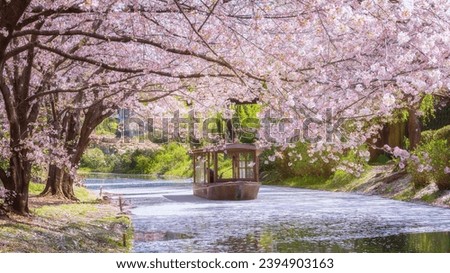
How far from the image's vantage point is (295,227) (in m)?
16.4

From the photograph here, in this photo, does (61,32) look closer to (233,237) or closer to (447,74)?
(447,74)

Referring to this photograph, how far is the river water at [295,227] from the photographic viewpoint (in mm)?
12633

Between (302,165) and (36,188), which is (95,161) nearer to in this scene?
(302,165)

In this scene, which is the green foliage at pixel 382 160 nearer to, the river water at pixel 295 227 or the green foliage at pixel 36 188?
the river water at pixel 295 227

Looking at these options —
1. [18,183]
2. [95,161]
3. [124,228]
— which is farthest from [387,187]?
[95,161]

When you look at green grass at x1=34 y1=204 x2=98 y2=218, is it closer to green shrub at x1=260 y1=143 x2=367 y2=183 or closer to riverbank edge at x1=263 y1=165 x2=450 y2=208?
riverbank edge at x1=263 y1=165 x2=450 y2=208

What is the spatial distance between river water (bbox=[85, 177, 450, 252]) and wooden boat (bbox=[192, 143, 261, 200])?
12.9 feet

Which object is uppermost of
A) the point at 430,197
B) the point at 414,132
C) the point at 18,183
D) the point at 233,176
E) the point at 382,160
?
the point at 414,132

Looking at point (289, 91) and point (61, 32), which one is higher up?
point (61, 32)

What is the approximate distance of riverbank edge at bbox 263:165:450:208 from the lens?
2364 centimetres

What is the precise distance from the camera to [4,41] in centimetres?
915

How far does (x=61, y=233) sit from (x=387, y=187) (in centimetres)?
1921
